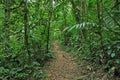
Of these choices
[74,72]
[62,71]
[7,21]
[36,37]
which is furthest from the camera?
[62,71]

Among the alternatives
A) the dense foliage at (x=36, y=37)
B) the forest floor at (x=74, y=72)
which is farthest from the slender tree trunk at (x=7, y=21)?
the forest floor at (x=74, y=72)

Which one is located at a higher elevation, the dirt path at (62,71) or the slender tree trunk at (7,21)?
the slender tree trunk at (7,21)

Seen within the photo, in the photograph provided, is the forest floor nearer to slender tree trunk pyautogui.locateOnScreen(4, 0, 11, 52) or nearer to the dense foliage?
the dense foliage

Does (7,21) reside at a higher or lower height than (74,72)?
higher

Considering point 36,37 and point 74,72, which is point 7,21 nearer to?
point 36,37

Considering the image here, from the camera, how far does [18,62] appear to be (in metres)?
7.79

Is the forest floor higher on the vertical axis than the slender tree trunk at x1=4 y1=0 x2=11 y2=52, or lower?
lower

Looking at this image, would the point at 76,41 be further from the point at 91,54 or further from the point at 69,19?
the point at 91,54

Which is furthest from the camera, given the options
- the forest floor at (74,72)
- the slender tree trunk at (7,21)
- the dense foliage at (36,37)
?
the slender tree trunk at (7,21)

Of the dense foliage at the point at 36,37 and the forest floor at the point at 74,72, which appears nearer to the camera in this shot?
the dense foliage at the point at 36,37

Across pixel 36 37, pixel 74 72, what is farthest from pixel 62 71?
pixel 36 37

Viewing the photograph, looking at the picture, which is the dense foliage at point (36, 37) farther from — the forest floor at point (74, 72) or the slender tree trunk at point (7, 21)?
the forest floor at point (74, 72)

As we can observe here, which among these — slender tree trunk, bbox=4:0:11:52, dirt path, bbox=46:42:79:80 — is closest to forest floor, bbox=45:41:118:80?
dirt path, bbox=46:42:79:80

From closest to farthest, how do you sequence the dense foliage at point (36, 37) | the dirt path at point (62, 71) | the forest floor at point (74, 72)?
the dense foliage at point (36, 37), the forest floor at point (74, 72), the dirt path at point (62, 71)
